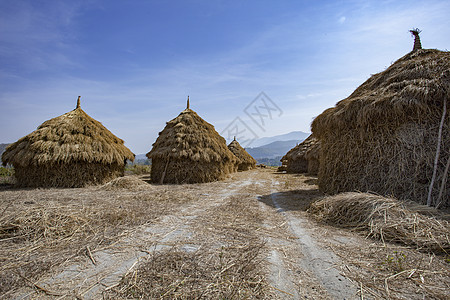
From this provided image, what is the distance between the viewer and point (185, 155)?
10922 millimetres

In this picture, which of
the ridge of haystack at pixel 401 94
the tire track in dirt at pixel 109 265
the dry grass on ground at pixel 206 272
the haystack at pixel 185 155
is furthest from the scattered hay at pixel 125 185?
the ridge of haystack at pixel 401 94

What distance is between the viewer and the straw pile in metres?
2.94

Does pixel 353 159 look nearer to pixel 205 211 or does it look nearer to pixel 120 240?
pixel 205 211

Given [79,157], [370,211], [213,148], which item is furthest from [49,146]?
[370,211]

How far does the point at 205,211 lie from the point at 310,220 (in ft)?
7.01

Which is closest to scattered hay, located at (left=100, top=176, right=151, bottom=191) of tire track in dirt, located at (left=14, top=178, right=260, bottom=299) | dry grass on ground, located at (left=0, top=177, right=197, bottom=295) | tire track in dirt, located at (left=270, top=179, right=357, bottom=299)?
dry grass on ground, located at (left=0, top=177, right=197, bottom=295)

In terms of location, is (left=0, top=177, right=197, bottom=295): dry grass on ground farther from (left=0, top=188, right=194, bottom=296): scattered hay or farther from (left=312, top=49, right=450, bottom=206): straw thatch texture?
(left=312, top=49, right=450, bottom=206): straw thatch texture

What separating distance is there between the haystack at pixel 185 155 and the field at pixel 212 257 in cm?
694

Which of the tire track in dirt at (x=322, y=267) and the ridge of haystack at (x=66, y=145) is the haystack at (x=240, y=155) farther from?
the tire track in dirt at (x=322, y=267)

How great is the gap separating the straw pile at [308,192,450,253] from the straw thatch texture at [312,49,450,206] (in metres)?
1.66

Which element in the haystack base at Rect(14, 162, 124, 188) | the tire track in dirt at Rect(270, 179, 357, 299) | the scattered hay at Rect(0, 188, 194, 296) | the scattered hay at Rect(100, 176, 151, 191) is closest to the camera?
the tire track in dirt at Rect(270, 179, 357, 299)

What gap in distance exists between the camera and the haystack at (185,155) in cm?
1118

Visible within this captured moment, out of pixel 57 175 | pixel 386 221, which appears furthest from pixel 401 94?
pixel 57 175

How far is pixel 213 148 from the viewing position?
12.0 meters
